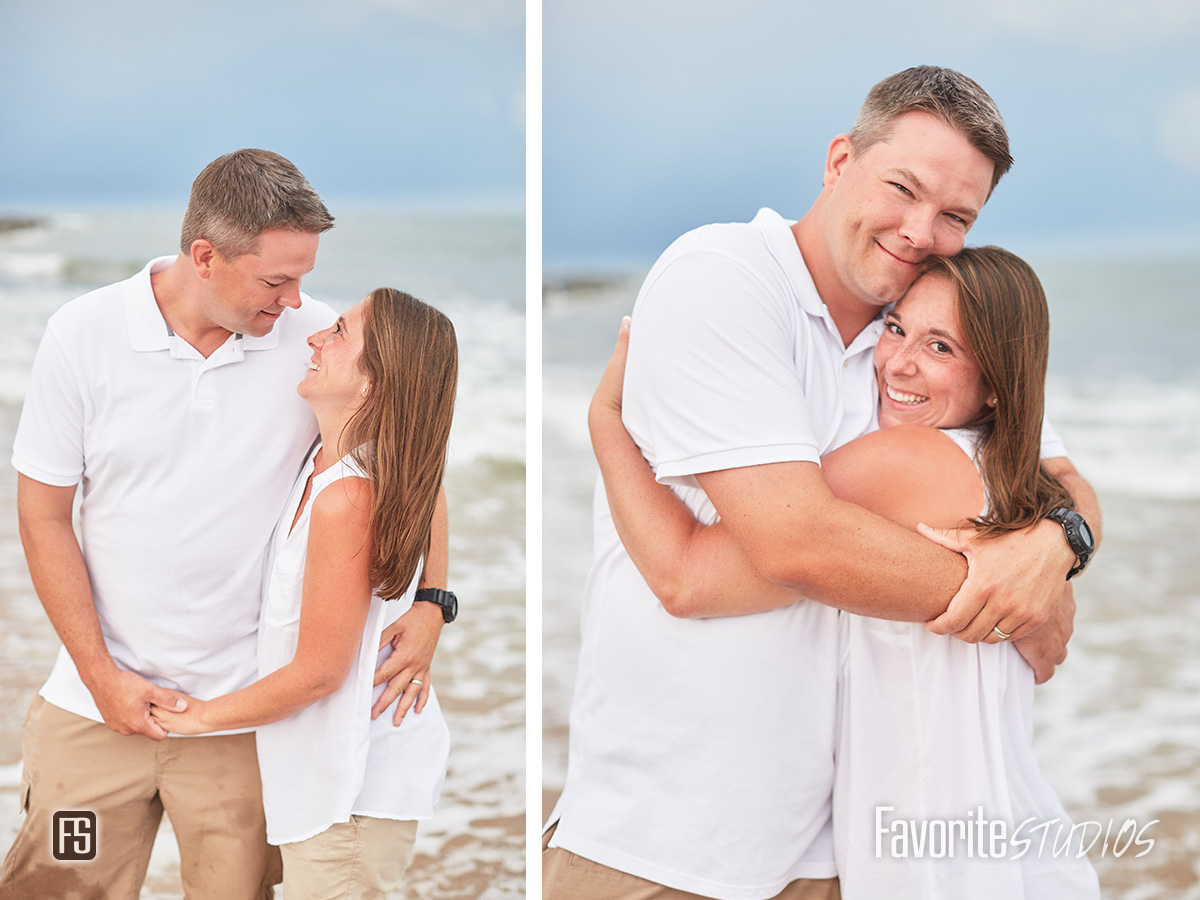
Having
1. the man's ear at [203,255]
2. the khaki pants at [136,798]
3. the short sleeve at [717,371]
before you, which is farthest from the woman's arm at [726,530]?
the khaki pants at [136,798]

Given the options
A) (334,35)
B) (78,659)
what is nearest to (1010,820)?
(78,659)

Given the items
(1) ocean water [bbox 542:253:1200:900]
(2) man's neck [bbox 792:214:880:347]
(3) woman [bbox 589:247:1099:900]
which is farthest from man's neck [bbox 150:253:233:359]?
(1) ocean water [bbox 542:253:1200:900]

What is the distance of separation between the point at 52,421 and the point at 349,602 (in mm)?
619

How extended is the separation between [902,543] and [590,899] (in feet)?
2.70

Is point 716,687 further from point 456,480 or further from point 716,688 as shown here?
point 456,480

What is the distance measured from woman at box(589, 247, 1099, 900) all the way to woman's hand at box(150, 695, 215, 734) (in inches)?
34.4

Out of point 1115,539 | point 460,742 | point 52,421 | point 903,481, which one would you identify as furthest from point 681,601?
point 1115,539

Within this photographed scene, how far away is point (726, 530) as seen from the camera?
151 cm

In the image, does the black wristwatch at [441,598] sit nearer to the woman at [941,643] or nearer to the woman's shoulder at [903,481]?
the woman at [941,643]

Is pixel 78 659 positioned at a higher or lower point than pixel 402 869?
higher

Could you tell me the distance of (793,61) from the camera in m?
4.07

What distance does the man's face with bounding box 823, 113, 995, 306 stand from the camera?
1.56 m

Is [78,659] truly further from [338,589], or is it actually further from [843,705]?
[843,705]

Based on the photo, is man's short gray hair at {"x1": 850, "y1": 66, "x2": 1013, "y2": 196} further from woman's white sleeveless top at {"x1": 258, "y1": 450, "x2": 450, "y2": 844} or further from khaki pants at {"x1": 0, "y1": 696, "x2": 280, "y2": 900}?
khaki pants at {"x1": 0, "y1": 696, "x2": 280, "y2": 900}
